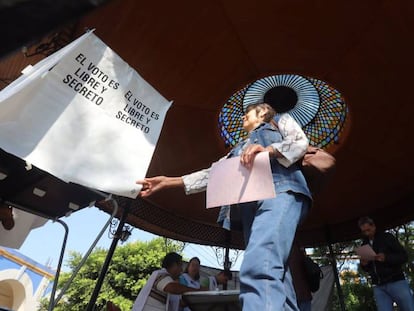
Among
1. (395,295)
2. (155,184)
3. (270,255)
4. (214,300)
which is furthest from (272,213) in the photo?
(395,295)

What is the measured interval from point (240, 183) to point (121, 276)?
1543cm

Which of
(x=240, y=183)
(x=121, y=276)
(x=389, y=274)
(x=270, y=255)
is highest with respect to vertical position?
(x=121, y=276)

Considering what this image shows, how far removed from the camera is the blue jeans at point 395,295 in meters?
2.53

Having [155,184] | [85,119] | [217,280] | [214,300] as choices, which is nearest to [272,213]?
[155,184]

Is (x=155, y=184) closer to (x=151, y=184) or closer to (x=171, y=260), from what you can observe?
(x=151, y=184)

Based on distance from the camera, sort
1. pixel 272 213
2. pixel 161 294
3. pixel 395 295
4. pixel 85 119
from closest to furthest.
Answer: pixel 272 213 → pixel 85 119 → pixel 395 295 → pixel 161 294

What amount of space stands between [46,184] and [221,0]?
215 centimetres

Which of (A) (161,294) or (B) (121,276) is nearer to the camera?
(A) (161,294)

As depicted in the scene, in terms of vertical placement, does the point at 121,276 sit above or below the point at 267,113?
above

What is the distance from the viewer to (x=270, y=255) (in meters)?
1.09

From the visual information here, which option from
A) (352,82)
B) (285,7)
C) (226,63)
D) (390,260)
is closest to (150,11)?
(226,63)

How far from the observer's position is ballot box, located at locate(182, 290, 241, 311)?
2076 mm

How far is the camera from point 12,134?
51.9 inches

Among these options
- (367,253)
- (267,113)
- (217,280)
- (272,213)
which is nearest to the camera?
(272,213)
